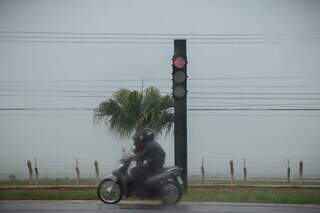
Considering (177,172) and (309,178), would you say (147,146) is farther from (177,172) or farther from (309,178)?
(309,178)

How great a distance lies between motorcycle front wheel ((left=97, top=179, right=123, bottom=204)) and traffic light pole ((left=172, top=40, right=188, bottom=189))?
234cm

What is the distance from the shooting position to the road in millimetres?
13523

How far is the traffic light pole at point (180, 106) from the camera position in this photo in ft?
55.0

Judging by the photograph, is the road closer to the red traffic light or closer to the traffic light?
the traffic light

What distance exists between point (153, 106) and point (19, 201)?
10.4m

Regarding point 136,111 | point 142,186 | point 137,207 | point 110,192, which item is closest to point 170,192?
point 142,186

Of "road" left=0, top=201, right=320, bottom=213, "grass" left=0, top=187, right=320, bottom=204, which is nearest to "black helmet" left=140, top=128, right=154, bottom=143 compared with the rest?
"road" left=0, top=201, right=320, bottom=213

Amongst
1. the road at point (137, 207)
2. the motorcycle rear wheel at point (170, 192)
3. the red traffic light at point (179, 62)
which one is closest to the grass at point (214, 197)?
the road at point (137, 207)

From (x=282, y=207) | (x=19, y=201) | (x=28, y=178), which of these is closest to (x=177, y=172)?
(x=282, y=207)

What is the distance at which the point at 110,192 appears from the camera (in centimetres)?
1527

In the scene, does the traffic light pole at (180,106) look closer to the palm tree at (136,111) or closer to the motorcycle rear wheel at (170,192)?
the motorcycle rear wheel at (170,192)

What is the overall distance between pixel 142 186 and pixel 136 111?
1039 cm

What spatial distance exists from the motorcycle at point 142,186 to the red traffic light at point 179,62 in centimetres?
282

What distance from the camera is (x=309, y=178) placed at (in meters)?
28.8
